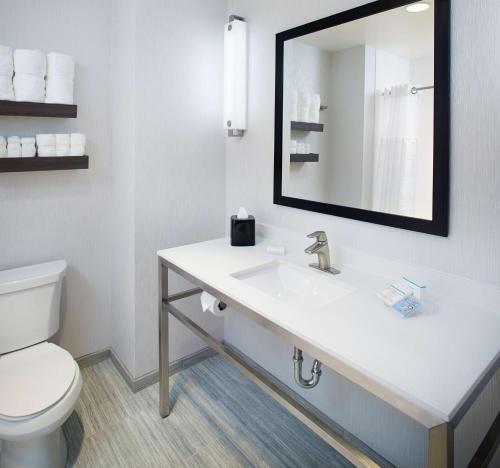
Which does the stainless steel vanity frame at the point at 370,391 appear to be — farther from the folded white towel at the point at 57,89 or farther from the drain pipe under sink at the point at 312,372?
the folded white towel at the point at 57,89

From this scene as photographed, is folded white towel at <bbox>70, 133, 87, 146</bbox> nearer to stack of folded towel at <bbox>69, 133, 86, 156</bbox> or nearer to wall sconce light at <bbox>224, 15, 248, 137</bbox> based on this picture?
stack of folded towel at <bbox>69, 133, 86, 156</bbox>

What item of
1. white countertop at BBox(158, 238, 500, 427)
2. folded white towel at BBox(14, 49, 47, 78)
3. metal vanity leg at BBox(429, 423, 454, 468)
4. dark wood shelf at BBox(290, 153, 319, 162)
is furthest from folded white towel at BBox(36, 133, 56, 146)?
metal vanity leg at BBox(429, 423, 454, 468)

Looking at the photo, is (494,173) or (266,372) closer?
(494,173)

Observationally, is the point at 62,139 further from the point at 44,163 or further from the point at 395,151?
the point at 395,151

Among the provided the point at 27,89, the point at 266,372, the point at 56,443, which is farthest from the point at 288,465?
the point at 27,89

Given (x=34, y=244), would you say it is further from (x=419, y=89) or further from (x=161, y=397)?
(x=419, y=89)

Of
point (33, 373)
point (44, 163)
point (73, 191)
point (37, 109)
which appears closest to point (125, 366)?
point (33, 373)

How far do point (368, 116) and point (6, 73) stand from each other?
5.08ft

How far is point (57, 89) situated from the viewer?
1.81 m

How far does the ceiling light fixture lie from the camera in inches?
50.2

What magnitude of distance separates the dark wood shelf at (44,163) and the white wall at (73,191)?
144 millimetres

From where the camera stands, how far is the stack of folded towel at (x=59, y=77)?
1792mm

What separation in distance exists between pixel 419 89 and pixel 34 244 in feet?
6.24

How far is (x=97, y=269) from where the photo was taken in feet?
7.38
